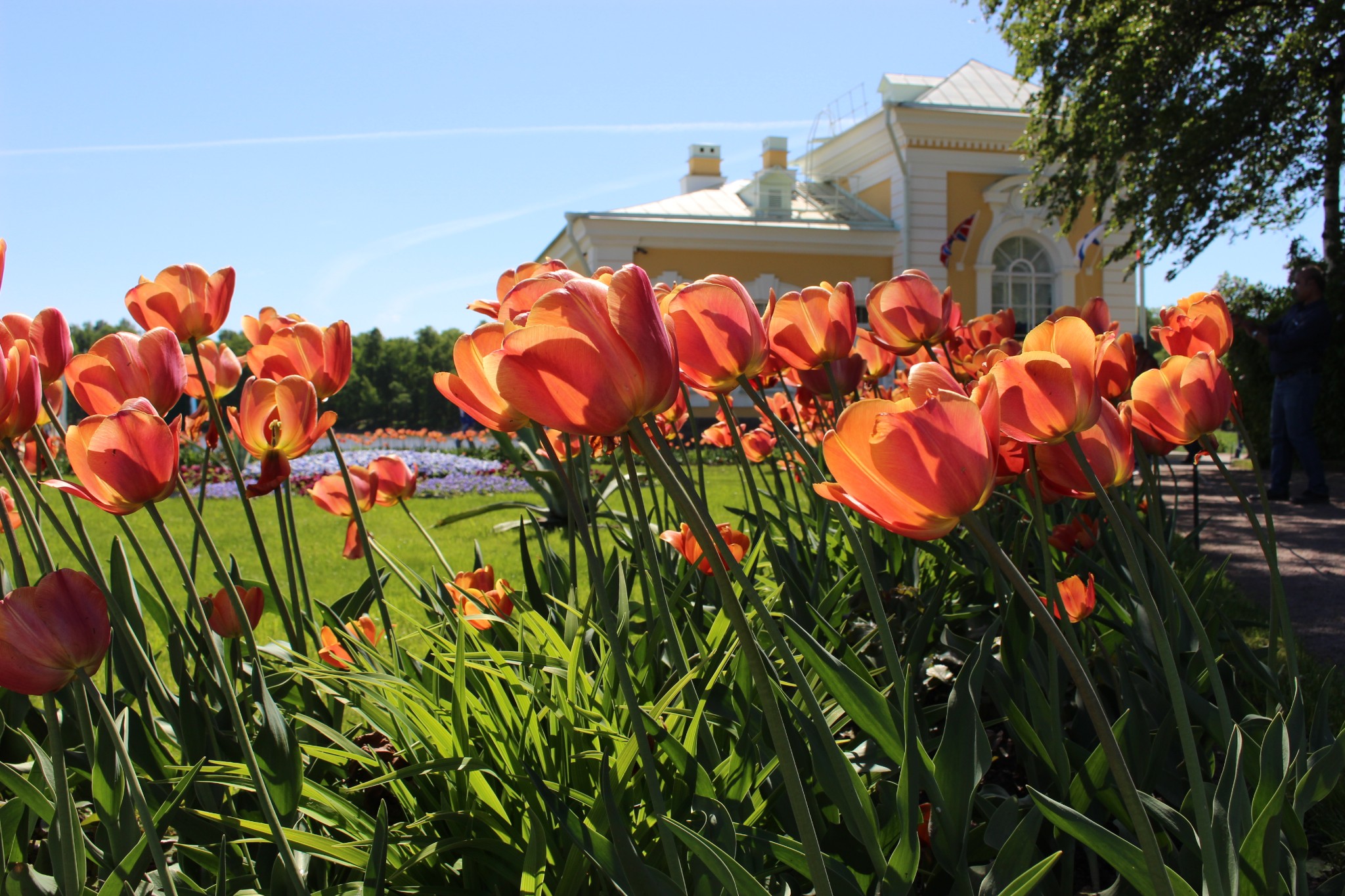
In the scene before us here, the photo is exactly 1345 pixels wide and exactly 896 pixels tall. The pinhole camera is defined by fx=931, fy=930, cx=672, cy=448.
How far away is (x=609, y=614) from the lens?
2.98 ft

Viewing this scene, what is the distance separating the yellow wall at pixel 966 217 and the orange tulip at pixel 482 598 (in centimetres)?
1810

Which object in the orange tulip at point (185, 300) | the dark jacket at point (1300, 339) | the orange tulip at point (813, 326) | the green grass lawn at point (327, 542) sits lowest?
the green grass lawn at point (327, 542)

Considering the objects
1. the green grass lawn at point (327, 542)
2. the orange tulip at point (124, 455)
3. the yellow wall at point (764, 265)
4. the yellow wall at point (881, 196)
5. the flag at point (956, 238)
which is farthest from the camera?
the yellow wall at point (881, 196)

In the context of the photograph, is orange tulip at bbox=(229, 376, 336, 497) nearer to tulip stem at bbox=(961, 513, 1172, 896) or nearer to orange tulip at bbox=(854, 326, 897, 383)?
tulip stem at bbox=(961, 513, 1172, 896)

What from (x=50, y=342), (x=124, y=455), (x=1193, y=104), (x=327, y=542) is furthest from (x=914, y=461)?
(x=1193, y=104)

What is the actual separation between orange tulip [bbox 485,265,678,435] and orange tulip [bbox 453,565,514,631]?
0.87 metres

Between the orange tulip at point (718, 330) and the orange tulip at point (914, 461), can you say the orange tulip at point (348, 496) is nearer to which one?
the orange tulip at point (718, 330)

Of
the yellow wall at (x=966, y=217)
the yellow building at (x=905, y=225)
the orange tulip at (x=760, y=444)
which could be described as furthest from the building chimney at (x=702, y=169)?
the orange tulip at (x=760, y=444)

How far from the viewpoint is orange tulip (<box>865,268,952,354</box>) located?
170cm

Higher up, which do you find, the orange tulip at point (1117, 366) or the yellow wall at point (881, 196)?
the yellow wall at point (881, 196)

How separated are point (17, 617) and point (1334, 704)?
101 inches

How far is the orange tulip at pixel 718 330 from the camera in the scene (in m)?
0.96

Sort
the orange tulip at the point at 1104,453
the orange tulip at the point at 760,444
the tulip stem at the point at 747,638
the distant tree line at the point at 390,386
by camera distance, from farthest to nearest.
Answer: the distant tree line at the point at 390,386 → the orange tulip at the point at 760,444 → the orange tulip at the point at 1104,453 → the tulip stem at the point at 747,638

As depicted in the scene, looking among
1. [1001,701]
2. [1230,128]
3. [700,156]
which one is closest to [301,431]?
[1001,701]
